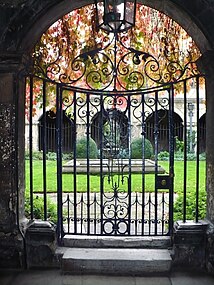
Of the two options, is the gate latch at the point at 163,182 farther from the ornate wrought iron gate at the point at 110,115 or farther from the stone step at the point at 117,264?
the stone step at the point at 117,264

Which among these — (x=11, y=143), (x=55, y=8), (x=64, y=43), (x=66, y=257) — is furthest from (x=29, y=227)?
(x=64, y=43)

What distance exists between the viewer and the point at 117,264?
3.84m

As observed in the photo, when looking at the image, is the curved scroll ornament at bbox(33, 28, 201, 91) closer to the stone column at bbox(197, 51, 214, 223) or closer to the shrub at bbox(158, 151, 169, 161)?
the stone column at bbox(197, 51, 214, 223)

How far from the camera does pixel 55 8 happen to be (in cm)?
388

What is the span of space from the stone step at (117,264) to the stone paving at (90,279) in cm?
9

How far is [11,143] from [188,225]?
7.70 feet

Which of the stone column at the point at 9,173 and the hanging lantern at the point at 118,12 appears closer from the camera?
the hanging lantern at the point at 118,12

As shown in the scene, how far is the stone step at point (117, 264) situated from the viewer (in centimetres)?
381

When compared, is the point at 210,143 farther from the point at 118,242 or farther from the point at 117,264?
the point at 117,264

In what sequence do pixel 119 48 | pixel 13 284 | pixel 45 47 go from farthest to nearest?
1. pixel 119 48
2. pixel 45 47
3. pixel 13 284

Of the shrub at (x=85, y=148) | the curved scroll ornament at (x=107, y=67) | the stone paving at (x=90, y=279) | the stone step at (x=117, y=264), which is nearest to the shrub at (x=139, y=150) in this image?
the shrub at (x=85, y=148)

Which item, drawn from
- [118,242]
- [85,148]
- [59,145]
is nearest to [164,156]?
[85,148]

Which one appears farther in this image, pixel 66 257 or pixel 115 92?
pixel 115 92

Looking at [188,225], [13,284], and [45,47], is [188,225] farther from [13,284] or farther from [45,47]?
[45,47]
